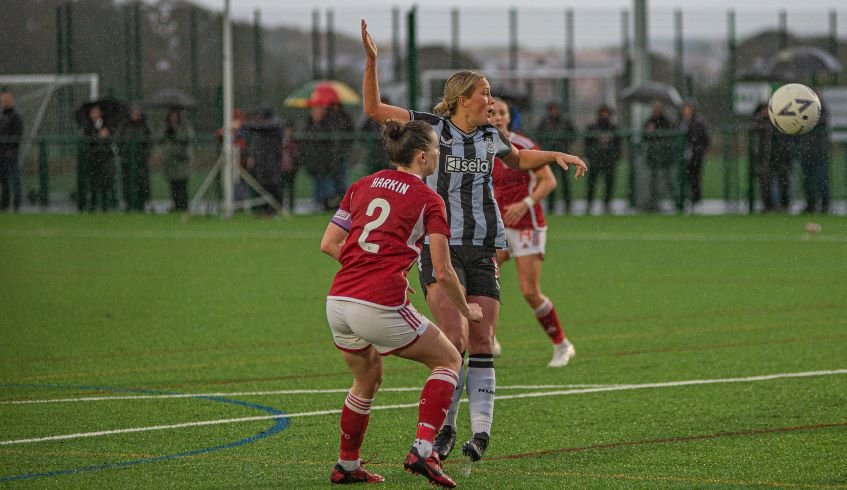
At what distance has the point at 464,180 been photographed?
22.8 ft

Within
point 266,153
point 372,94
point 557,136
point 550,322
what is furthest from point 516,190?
point 557,136

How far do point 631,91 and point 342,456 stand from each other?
22409 millimetres

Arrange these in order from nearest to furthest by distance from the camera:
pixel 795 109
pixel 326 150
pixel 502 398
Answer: pixel 795 109 → pixel 502 398 → pixel 326 150

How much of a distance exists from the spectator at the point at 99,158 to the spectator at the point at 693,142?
447 inches

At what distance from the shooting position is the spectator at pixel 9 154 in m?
27.4

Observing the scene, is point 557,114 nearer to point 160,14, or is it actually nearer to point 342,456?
point 160,14

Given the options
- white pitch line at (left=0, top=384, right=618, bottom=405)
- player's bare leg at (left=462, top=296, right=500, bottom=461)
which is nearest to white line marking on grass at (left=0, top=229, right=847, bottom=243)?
white pitch line at (left=0, top=384, right=618, bottom=405)

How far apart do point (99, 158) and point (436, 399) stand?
885 inches

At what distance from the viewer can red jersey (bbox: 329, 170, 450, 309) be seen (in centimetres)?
589

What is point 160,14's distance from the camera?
1315 inches

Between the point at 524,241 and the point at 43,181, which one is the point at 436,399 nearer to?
the point at 524,241

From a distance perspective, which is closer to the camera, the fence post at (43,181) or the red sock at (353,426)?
the red sock at (353,426)

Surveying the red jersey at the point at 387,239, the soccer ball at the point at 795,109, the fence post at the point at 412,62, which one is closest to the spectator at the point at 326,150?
the fence post at the point at 412,62

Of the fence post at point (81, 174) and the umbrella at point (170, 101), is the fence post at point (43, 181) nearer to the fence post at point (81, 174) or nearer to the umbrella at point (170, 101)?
the fence post at point (81, 174)
